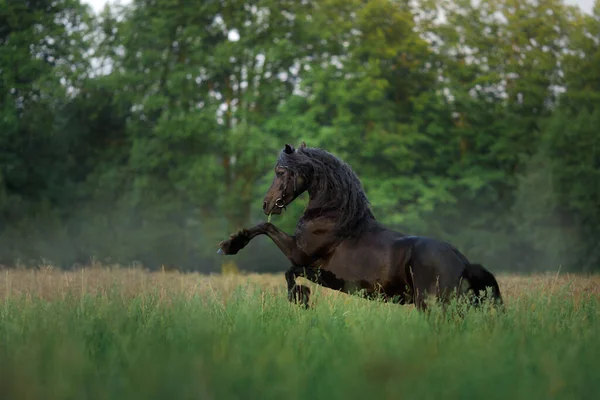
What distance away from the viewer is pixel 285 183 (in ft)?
26.3

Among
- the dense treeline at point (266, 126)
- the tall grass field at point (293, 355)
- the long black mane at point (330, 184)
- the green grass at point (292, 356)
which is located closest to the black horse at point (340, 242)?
the long black mane at point (330, 184)

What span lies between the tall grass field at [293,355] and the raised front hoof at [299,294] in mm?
819

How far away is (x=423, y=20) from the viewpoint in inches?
1421

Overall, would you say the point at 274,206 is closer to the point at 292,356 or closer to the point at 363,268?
the point at 363,268

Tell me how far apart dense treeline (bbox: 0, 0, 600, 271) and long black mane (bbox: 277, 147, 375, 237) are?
63.4ft

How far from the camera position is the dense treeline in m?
29.6

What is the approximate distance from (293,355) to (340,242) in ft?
10.8

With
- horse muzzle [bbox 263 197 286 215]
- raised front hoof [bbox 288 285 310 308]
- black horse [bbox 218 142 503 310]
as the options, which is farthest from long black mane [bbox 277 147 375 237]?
raised front hoof [bbox 288 285 310 308]

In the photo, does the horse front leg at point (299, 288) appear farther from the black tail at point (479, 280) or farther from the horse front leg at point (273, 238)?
the black tail at point (479, 280)

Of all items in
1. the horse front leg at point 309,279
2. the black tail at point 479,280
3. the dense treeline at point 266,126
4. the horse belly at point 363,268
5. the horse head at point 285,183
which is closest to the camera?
the black tail at point 479,280

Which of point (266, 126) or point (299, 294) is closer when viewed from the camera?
point (299, 294)

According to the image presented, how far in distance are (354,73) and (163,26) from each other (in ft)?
26.3

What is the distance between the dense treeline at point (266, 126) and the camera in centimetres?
2958

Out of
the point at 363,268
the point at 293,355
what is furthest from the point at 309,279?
the point at 293,355
